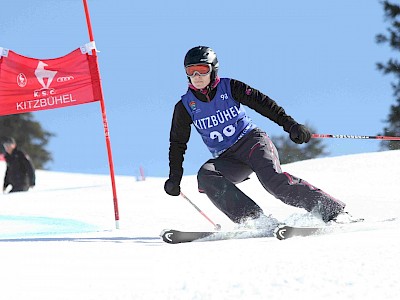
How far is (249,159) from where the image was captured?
193 inches

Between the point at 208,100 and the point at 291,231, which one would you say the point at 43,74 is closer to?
the point at 208,100

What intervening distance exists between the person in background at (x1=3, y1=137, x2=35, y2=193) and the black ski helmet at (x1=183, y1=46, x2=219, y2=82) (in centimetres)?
905

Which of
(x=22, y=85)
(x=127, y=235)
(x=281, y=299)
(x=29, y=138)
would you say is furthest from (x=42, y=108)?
(x=29, y=138)

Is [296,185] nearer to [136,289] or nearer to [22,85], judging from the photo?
[136,289]

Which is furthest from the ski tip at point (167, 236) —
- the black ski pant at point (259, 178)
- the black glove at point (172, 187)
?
the black glove at point (172, 187)

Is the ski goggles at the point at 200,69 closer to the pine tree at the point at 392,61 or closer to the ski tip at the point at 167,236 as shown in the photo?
the ski tip at the point at 167,236

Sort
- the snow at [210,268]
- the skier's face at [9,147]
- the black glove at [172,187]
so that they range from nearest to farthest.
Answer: the snow at [210,268], the black glove at [172,187], the skier's face at [9,147]

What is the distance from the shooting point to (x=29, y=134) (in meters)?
44.1

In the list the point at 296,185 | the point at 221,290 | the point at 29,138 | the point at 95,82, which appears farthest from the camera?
the point at 29,138

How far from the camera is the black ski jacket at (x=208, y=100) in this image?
4883mm

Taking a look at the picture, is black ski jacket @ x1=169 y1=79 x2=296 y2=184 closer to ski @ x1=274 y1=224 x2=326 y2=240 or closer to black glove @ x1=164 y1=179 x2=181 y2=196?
black glove @ x1=164 y1=179 x2=181 y2=196

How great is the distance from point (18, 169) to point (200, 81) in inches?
374

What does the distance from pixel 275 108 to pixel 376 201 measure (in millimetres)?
2725

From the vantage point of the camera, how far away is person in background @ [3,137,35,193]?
13.3 meters
